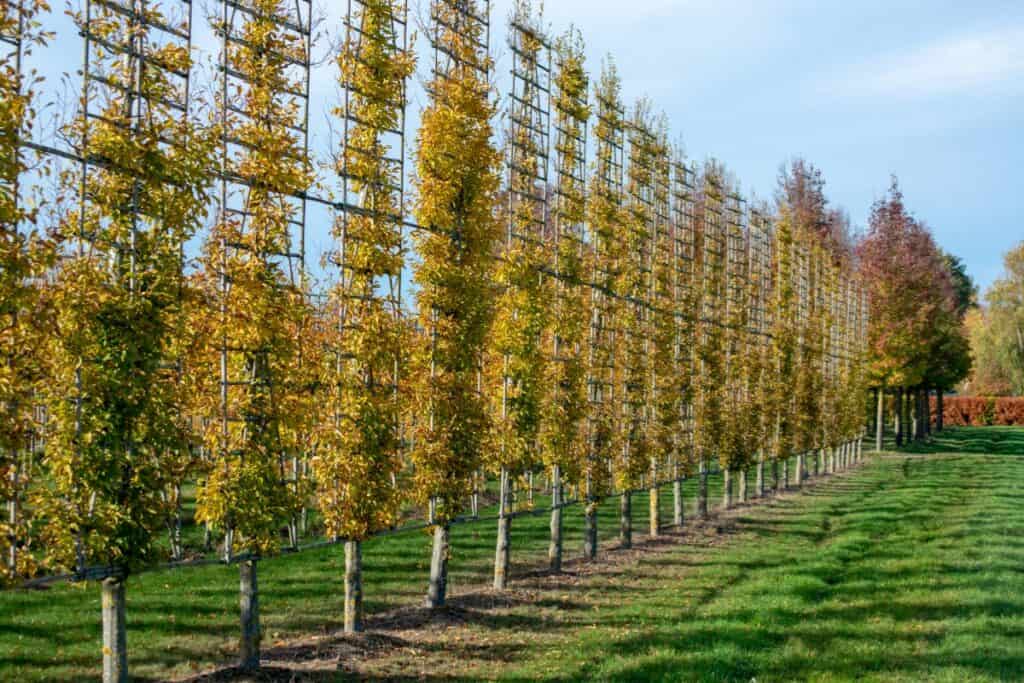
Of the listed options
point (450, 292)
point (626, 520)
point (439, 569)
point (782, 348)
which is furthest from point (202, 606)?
point (782, 348)

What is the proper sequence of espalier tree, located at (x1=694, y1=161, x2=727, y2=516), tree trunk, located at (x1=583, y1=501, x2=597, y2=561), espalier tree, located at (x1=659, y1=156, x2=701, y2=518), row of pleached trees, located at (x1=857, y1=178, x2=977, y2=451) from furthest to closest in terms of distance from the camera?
row of pleached trees, located at (x1=857, y1=178, x2=977, y2=451)
espalier tree, located at (x1=694, y1=161, x2=727, y2=516)
espalier tree, located at (x1=659, y1=156, x2=701, y2=518)
tree trunk, located at (x1=583, y1=501, x2=597, y2=561)

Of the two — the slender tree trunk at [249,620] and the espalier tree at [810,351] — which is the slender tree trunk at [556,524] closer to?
the slender tree trunk at [249,620]

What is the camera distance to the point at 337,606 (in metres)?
14.1

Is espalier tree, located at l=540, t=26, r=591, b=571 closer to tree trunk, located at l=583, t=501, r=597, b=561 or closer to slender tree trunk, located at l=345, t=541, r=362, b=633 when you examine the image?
tree trunk, located at l=583, t=501, r=597, b=561

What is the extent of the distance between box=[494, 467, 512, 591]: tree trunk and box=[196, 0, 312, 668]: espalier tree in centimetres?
555

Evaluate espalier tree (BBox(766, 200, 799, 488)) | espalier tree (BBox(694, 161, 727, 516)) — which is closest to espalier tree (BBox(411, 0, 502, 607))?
espalier tree (BBox(694, 161, 727, 516))

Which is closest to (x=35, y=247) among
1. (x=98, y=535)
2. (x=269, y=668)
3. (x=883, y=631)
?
(x=98, y=535)

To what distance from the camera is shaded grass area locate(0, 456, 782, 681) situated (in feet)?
36.6

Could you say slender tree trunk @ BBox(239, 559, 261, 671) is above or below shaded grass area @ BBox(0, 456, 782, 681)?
above

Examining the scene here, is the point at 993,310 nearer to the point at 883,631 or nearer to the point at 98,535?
the point at 883,631

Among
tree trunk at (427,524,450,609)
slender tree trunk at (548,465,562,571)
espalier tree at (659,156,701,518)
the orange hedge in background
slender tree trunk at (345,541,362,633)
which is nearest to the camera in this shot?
slender tree trunk at (345,541,362,633)

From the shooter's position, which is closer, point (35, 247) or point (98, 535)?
point (35, 247)

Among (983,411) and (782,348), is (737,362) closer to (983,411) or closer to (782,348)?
(782,348)

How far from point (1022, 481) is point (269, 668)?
30146 mm
